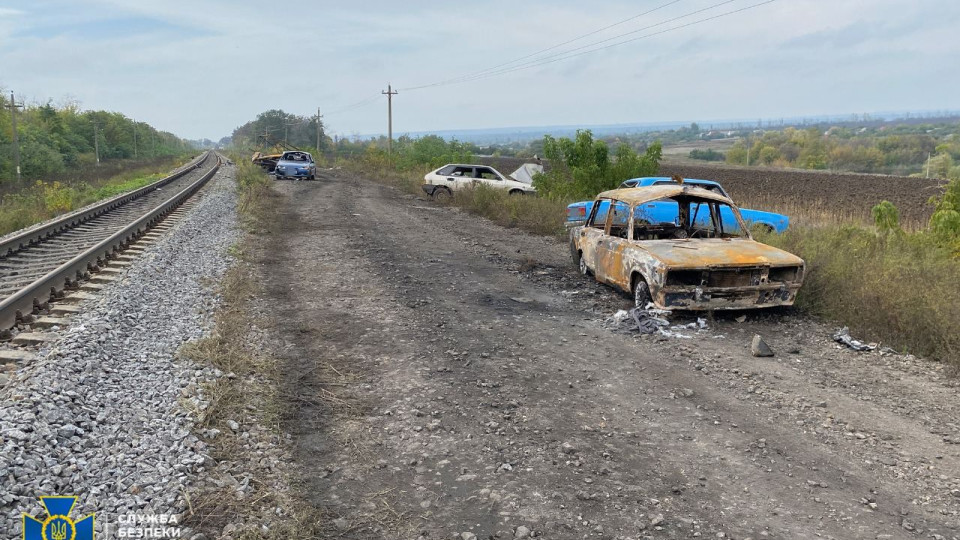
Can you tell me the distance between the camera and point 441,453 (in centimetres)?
453

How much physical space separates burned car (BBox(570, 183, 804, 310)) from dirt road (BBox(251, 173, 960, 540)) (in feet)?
1.22

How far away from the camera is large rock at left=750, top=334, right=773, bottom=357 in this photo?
6.52 m

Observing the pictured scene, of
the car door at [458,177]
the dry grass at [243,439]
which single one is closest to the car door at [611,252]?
the dry grass at [243,439]

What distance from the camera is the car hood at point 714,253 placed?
7.26 m

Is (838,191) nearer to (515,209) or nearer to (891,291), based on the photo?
(515,209)

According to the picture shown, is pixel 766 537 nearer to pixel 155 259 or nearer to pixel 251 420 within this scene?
pixel 251 420

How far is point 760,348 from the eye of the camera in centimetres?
654

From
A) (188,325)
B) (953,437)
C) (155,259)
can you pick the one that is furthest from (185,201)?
(953,437)

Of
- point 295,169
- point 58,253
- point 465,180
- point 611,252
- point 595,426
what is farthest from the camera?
point 295,169

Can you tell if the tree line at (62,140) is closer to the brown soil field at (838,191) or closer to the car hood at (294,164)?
the car hood at (294,164)

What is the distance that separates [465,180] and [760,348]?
58.6 feet

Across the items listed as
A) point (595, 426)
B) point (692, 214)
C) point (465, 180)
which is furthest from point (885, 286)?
point (465, 180)

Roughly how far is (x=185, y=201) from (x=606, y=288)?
1824 cm

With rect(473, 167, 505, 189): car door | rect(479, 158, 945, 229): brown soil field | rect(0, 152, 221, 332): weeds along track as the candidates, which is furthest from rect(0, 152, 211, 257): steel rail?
rect(479, 158, 945, 229): brown soil field
